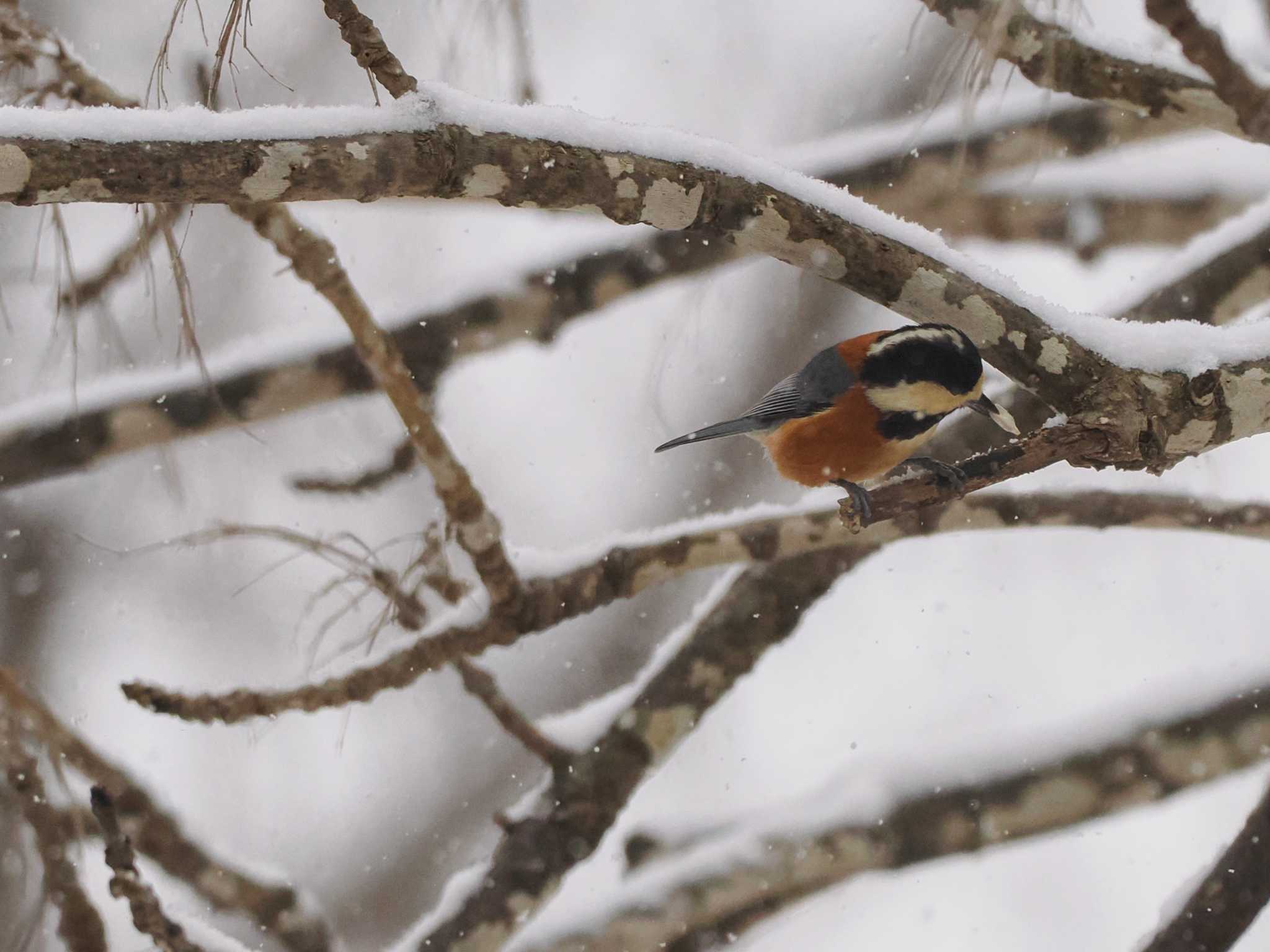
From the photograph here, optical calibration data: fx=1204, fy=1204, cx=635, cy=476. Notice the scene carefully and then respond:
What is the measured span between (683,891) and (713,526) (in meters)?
1.39

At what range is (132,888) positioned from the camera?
82.3 inches

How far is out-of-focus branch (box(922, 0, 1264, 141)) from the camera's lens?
95.5 inches

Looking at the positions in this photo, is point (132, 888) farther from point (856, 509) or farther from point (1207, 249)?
point (1207, 249)

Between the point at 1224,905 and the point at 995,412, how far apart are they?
1284 millimetres

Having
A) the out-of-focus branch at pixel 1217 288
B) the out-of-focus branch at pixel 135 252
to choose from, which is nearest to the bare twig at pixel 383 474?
the out-of-focus branch at pixel 135 252

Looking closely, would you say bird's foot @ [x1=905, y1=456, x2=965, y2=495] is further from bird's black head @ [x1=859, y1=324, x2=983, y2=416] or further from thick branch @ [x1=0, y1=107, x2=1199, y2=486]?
thick branch @ [x1=0, y1=107, x2=1199, y2=486]

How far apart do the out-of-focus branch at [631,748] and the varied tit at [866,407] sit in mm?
834

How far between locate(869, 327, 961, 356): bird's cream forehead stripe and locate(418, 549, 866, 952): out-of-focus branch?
105 centimetres

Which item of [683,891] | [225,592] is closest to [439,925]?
[683,891]

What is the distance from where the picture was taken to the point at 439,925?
3084 millimetres

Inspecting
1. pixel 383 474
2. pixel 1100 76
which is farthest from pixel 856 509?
pixel 383 474

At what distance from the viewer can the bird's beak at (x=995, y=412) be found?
7.25 feet

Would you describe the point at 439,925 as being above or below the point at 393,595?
below

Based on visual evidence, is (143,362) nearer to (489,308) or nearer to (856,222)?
(489,308)
